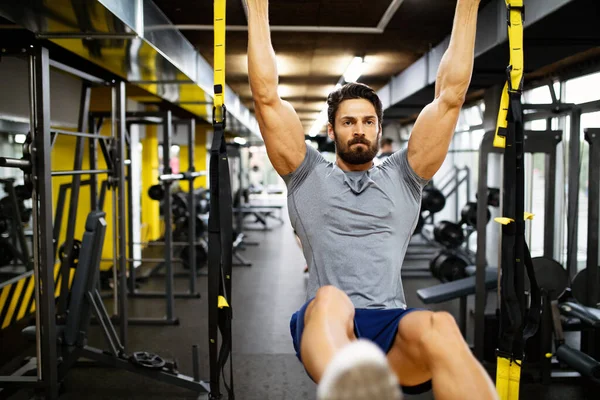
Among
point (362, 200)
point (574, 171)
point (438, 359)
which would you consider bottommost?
point (438, 359)

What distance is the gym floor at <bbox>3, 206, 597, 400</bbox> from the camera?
304 cm

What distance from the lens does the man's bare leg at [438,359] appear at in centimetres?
119

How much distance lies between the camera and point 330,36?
165 inches

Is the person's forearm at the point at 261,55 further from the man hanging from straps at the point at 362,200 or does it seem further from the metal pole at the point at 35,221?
the metal pole at the point at 35,221

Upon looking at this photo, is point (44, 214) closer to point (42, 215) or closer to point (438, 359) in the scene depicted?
point (42, 215)

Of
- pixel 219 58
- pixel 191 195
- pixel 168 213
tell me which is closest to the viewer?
pixel 219 58

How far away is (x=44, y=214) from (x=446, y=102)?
5.99ft

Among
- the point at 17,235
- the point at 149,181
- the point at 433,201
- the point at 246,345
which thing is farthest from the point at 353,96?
the point at 149,181

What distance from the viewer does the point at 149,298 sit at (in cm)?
524

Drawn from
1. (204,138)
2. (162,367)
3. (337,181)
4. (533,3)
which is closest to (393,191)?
(337,181)

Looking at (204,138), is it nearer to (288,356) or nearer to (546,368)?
(288,356)

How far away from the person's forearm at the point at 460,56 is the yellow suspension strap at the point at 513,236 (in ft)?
0.39

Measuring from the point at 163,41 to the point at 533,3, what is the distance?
1965mm

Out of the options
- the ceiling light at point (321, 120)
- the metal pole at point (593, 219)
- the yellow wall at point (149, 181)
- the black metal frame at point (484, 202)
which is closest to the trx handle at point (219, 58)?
the black metal frame at point (484, 202)
